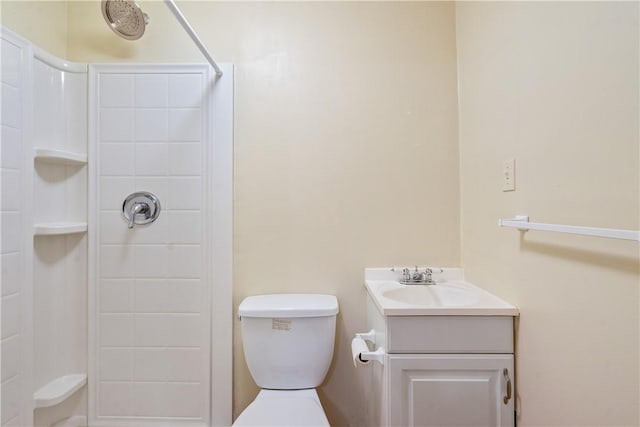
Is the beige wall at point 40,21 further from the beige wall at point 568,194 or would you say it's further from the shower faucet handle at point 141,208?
the beige wall at point 568,194

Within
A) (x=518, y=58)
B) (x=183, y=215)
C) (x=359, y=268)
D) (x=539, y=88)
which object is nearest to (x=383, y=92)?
(x=518, y=58)

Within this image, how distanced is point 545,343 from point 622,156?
20.7 inches

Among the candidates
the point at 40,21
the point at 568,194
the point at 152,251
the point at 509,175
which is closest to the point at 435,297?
the point at 509,175

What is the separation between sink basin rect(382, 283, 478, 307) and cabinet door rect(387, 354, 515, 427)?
30 cm

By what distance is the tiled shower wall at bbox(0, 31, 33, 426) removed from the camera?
118 centimetres

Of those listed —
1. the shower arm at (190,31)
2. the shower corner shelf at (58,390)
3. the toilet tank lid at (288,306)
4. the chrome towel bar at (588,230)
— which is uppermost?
the shower arm at (190,31)

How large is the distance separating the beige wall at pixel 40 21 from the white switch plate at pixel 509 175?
1942mm

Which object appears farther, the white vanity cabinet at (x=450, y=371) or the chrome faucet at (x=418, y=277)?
the chrome faucet at (x=418, y=277)

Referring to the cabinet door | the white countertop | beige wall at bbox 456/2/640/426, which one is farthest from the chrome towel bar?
the cabinet door

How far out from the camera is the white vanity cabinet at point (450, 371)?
3.18 feet

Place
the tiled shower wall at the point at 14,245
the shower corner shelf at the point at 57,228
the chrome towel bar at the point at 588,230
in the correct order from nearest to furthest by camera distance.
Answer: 1. the chrome towel bar at the point at 588,230
2. the tiled shower wall at the point at 14,245
3. the shower corner shelf at the point at 57,228

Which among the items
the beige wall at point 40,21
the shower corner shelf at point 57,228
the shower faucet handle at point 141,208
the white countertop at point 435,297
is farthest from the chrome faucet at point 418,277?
the beige wall at point 40,21

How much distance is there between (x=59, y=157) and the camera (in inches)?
52.0

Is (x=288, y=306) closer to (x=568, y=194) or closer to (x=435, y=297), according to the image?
(x=435, y=297)
